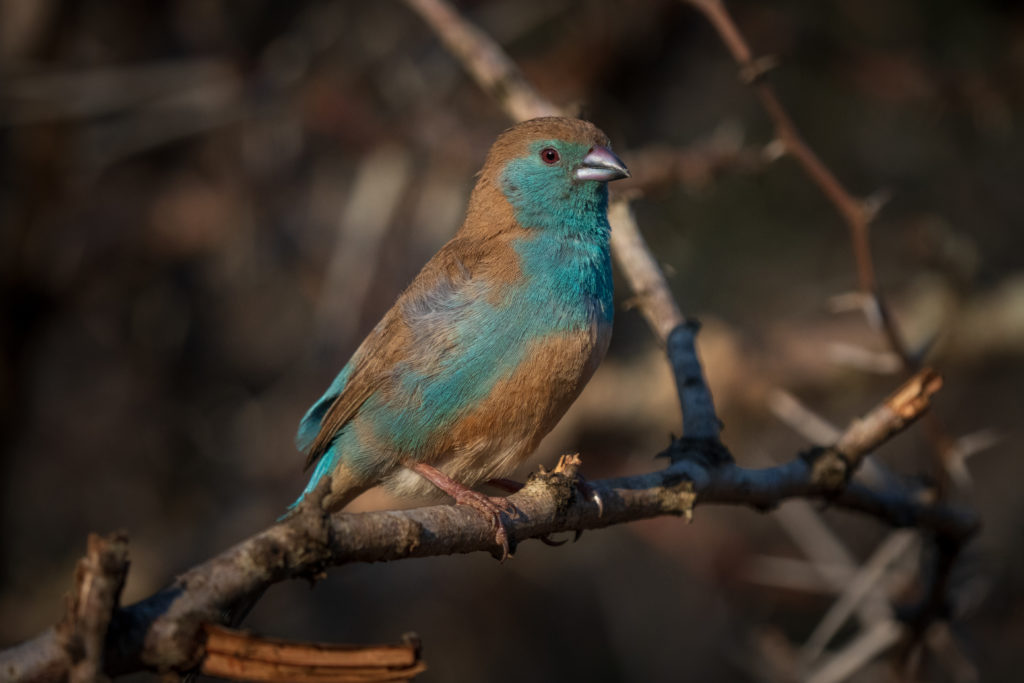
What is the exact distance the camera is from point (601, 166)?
3527mm

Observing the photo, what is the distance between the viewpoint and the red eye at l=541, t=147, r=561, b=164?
3.59 metres

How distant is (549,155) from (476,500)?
4.53ft

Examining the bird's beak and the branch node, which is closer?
the branch node

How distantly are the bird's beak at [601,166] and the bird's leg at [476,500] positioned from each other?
3.51ft

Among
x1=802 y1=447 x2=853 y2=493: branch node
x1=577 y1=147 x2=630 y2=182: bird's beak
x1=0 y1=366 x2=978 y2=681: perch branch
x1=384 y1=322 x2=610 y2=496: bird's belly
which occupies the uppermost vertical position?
x1=577 y1=147 x2=630 y2=182: bird's beak

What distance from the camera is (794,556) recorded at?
262 inches

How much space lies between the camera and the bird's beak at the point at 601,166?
11.4ft

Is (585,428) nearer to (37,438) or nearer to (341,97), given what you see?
(341,97)

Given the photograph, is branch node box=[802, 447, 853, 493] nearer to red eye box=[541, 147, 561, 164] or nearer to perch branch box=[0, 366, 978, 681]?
perch branch box=[0, 366, 978, 681]

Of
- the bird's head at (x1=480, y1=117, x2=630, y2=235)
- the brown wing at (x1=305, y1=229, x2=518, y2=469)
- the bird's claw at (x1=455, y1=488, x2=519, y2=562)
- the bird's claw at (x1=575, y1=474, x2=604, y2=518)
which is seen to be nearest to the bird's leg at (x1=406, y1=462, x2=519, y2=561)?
the bird's claw at (x1=455, y1=488, x2=519, y2=562)

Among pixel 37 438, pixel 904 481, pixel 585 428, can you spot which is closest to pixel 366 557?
pixel 904 481

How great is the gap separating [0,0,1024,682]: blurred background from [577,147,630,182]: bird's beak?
32.3 inches

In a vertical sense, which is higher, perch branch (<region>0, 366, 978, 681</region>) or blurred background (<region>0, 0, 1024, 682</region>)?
blurred background (<region>0, 0, 1024, 682</region>)

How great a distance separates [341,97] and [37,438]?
2.98 meters
